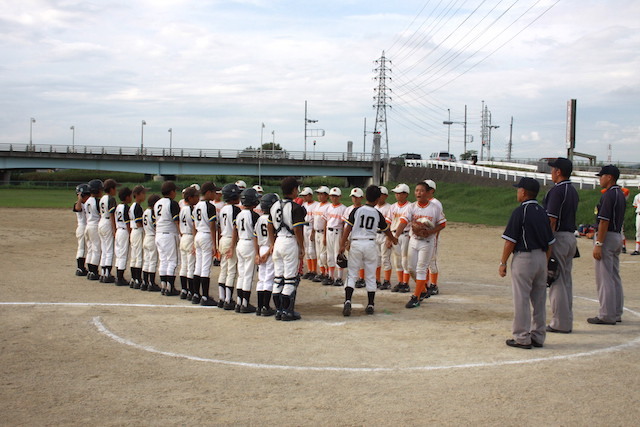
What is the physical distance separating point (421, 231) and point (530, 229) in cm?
322

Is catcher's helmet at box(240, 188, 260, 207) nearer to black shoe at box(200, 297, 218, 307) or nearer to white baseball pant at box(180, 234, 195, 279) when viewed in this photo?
white baseball pant at box(180, 234, 195, 279)

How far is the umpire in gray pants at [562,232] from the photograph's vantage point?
835 centimetres

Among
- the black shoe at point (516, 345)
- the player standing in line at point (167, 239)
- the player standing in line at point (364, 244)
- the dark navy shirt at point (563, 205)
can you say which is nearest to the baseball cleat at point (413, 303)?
the player standing in line at point (364, 244)

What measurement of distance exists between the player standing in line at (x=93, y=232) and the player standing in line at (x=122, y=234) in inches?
32.3

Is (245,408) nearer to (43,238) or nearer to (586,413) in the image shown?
(586,413)

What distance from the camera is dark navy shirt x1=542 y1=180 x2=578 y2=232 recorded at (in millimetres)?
8336

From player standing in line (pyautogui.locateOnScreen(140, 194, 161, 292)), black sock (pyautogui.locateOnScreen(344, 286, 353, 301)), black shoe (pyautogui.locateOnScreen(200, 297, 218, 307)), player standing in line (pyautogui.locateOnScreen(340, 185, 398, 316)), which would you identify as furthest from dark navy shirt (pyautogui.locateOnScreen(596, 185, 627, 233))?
player standing in line (pyautogui.locateOnScreen(140, 194, 161, 292))

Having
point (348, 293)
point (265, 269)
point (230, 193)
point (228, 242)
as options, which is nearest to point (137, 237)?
point (228, 242)

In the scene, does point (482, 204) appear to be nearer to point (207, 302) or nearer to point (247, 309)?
point (207, 302)

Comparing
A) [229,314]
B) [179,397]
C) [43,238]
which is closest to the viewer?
[179,397]

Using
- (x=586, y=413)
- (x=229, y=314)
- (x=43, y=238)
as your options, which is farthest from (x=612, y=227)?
(x=43, y=238)

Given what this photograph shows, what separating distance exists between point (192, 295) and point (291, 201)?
120 inches

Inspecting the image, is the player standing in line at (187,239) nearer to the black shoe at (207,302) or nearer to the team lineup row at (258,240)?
the team lineup row at (258,240)

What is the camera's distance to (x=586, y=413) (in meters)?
5.46
